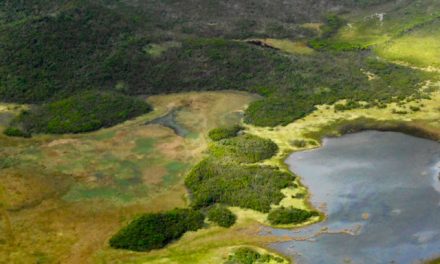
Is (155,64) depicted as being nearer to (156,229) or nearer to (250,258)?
(156,229)

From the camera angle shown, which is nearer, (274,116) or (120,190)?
(120,190)

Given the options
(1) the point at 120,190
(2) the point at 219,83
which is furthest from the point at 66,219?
(2) the point at 219,83

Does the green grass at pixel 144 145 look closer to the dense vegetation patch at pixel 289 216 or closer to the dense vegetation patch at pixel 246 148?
the dense vegetation patch at pixel 246 148

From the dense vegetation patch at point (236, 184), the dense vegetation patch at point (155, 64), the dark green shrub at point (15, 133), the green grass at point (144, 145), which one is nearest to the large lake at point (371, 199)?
the dense vegetation patch at point (236, 184)

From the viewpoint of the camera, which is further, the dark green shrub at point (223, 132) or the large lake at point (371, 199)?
the dark green shrub at point (223, 132)

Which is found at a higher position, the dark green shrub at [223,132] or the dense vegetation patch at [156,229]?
the dark green shrub at [223,132]

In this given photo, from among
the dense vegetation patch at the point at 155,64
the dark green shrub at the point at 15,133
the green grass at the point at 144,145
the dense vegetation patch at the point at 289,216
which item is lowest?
the dense vegetation patch at the point at 289,216

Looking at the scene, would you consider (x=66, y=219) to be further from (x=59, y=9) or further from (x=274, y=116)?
(x=59, y=9)
